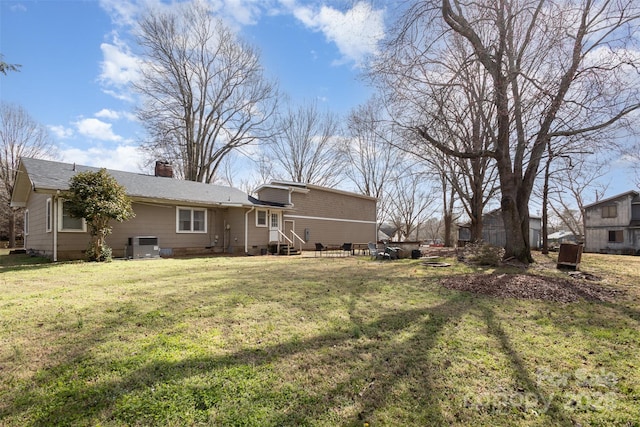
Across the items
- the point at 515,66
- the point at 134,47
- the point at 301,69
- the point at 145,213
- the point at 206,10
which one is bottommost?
the point at 145,213

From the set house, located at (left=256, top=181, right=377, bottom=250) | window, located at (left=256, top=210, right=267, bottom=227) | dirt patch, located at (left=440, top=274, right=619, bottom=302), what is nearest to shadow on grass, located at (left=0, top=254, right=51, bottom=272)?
window, located at (left=256, top=210, right=267, bottom=227)

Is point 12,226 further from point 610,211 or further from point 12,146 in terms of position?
point 610,211

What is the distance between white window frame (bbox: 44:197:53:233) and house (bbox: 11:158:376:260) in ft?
0.13

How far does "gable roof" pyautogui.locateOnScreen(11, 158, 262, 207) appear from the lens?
1233 centimetres

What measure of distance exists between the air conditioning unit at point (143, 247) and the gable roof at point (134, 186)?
1.78m

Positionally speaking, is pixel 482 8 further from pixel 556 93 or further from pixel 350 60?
pixel 350 60

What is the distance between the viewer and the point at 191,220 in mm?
16422

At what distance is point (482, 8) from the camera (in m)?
9.19

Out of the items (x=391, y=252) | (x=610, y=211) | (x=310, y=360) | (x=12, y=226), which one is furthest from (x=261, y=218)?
(x=610, y=211)

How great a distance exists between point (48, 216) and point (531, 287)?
55.8 ft

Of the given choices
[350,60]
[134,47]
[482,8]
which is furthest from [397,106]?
[134,47]

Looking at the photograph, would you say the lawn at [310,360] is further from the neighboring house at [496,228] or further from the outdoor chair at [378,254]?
the neighboring house at [496,228]

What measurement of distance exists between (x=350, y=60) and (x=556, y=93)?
7.01 meters

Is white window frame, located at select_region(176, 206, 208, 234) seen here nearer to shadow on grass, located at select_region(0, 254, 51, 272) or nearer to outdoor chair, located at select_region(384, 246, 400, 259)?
shadow on grass, located at select_region(0, 254, 51, 272)
